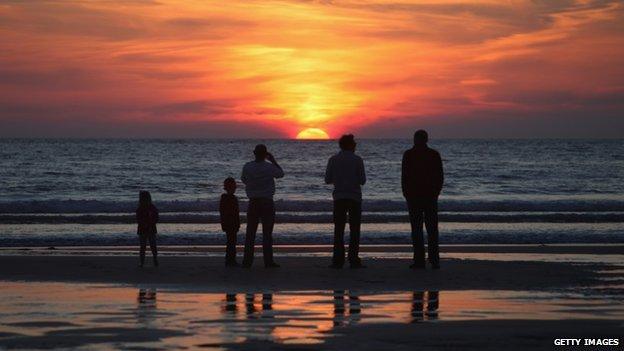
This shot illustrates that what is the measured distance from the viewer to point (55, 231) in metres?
24.8

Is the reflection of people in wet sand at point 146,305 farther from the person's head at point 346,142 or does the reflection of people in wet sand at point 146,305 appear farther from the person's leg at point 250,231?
the person's head at point 346,142

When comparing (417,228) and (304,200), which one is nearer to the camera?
(417,228)

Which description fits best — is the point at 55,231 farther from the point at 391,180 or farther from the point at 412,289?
the point at 391,180

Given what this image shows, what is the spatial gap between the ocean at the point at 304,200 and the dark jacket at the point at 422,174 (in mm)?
Result: 8542

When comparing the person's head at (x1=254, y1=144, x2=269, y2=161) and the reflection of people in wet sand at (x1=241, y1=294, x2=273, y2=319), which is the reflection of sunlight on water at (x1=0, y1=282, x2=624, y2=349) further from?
the person's head at (x1=254, y1=144, x2=269, y2=161)

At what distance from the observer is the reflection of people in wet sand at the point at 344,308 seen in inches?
338

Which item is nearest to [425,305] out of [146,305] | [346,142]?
[146,305]

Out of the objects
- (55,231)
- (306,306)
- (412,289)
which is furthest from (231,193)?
(55,231)

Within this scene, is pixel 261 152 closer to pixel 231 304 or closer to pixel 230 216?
pixel 230 216

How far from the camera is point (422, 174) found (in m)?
13.6

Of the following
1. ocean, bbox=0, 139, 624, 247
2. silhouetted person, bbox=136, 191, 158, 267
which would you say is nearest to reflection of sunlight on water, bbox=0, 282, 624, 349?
silhouetted person, bbox=136, 191, 158, 267

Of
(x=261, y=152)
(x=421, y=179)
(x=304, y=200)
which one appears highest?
(x=261, y=152)

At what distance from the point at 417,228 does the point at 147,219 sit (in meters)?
3.89

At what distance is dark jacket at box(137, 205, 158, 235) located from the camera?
1418 cm
